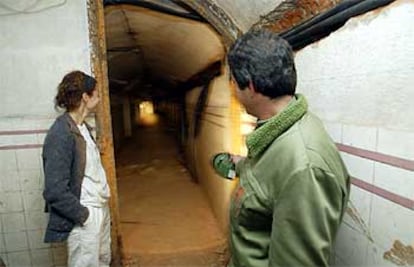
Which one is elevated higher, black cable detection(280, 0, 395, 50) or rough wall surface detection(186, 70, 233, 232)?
black cable detection(280, 0, 395, 50)

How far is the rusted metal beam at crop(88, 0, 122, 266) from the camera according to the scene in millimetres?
2143

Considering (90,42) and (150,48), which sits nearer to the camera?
(90,42)

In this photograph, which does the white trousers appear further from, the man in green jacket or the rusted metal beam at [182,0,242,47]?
the rusted metal beam at [182,0,242,47]

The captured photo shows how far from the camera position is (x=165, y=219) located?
3.91m

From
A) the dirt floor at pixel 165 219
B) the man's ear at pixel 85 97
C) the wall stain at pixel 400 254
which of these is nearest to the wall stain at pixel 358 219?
the wall stain at pixel 400 254

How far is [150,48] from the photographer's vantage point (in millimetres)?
4480

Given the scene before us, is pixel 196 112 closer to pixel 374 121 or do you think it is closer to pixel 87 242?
pixel 87 242

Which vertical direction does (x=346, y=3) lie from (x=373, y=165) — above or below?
above

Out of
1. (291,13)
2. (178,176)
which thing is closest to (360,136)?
(291,13)

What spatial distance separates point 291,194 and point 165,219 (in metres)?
3.28

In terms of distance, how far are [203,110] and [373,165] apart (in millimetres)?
3483

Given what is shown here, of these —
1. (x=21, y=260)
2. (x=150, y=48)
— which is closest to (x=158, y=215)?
(x=21, y=260)

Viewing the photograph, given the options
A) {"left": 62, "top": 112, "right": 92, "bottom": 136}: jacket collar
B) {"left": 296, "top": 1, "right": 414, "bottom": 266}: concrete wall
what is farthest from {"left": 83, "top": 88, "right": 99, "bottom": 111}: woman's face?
{"left": 296, "top": 1, "right": 414, "bottom": 266}: concrete wall

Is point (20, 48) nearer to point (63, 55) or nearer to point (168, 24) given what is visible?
point (63, 55)
